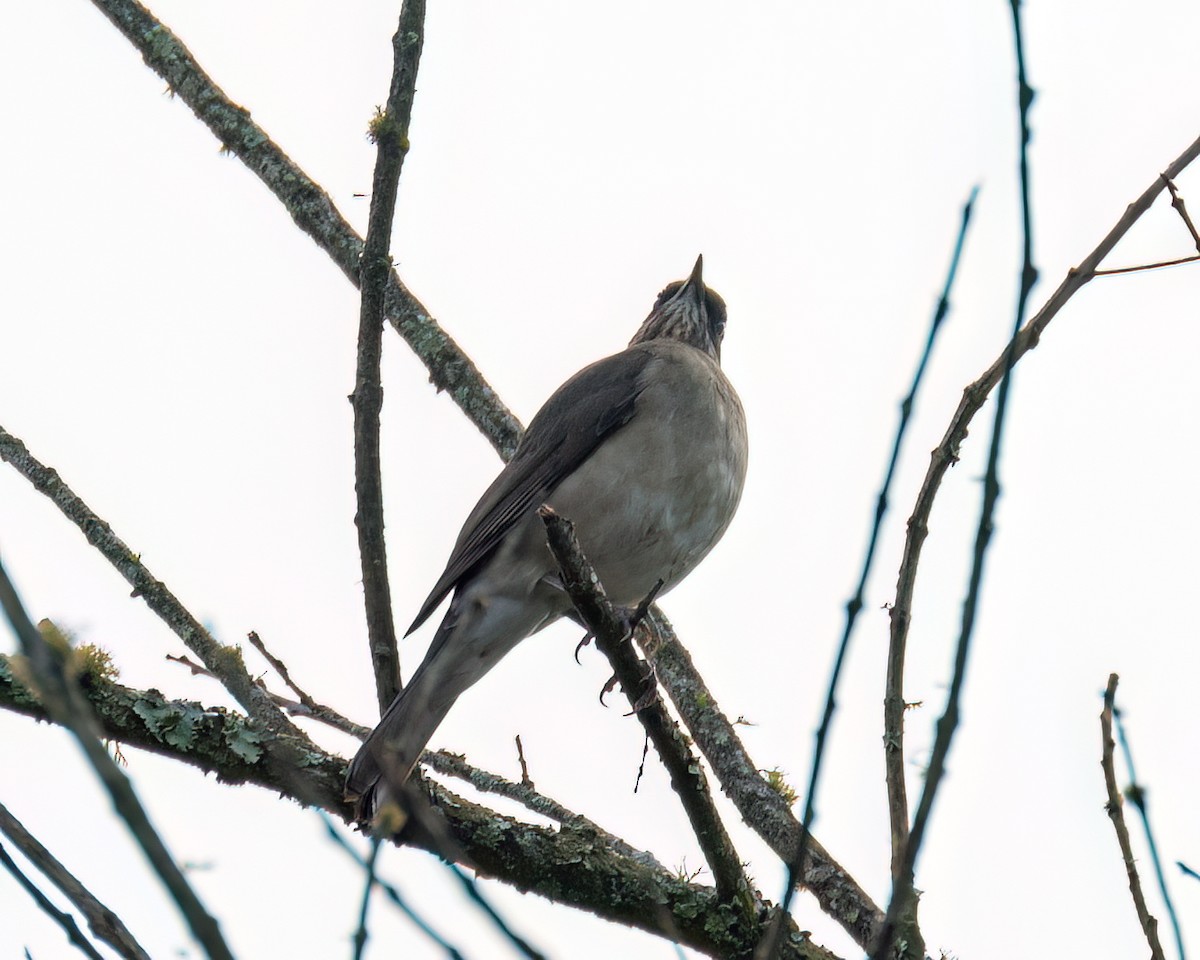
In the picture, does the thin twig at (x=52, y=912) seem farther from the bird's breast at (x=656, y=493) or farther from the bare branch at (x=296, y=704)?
the bird's breast at (x=656, y=493)

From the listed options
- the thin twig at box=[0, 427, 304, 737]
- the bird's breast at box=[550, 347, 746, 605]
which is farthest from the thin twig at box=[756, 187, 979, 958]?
the bird's breast at box=[550, 347, 746, 605]

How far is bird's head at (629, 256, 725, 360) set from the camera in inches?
282

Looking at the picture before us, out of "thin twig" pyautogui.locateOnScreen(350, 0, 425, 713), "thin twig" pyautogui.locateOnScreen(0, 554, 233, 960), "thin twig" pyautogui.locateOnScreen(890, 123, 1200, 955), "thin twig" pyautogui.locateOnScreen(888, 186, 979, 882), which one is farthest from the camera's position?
"thin twig" pyautogui.locateOnScreen(350, 0, 425, 713)

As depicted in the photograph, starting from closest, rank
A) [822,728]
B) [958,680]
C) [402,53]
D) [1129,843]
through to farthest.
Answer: [958,680] → [822,728] → [1129,843] → [402,53]

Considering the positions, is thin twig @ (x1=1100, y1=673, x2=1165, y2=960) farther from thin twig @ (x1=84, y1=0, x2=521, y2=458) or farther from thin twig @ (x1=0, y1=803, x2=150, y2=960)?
thin twig @ (x1=84, y1=0, x2=521, y2=458)

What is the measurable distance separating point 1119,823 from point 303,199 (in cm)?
433

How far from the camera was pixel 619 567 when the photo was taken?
5254 mm

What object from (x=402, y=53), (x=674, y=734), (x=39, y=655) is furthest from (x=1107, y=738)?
(x=402, y=53)

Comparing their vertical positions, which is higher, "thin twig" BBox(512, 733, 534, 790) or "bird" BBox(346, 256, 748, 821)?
"bird" BBox(346, 256, 748, 821)

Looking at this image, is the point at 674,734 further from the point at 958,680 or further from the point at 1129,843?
the point at 958,680

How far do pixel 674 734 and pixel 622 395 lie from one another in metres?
2.25

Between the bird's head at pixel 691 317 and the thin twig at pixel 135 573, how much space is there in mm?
3347

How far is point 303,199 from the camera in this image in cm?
586

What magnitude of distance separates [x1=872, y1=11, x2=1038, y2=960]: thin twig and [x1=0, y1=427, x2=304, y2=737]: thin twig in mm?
2607
